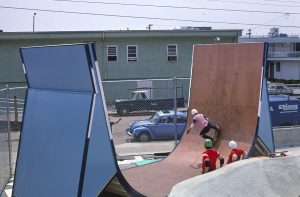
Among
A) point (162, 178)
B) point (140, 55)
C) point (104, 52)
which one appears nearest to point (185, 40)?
point (140, 55)

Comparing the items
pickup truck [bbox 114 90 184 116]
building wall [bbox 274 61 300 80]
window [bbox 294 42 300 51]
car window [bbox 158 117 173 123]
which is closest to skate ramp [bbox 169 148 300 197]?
car window [bbox 158 117 173 123]

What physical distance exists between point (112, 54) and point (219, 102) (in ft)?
69.0

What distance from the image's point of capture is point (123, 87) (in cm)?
2712

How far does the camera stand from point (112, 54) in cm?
3050

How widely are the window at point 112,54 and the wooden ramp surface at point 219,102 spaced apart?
782 inches

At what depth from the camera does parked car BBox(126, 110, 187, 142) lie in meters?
14.2

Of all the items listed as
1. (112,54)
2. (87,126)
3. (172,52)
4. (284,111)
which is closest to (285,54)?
(172,52)

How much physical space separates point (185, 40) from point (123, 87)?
23.4ft

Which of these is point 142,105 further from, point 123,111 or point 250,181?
point 250,181

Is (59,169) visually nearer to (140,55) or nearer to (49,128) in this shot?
(49,128)

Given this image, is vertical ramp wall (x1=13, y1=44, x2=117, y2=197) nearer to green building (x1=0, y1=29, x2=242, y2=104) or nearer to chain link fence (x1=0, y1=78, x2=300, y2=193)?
chain link fence (x1=0, y1=78, x2=300, y2=193)

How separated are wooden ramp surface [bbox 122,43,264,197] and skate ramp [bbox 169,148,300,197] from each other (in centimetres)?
254

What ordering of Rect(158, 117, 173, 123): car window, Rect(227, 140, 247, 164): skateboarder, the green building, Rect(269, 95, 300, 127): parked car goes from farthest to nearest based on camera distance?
the green building
Rect(269, 95, 300, 127): parked car
Rect(158, 117, 173, 123): car window
Rect(227, 140, 247, 164): skateboarder

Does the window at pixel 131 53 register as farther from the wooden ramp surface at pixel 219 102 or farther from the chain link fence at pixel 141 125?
the wooden ramp surface at pixel 219 102
